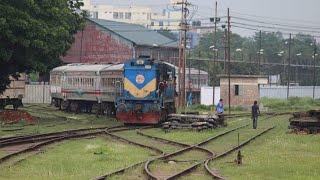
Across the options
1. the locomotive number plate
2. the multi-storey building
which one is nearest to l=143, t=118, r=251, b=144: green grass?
the locomotive number plate

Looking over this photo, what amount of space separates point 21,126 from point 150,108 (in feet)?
22.2

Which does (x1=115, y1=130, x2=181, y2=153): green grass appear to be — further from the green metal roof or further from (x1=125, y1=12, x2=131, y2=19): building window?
(x1=125, y1=12, x2=131, y2=19): building window

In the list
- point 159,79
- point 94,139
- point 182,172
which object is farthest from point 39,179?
point 159,79

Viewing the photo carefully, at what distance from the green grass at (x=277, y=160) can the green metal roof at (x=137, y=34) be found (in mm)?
58216

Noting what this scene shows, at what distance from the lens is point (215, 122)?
98.0ft

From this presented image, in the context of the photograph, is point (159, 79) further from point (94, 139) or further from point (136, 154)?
point (136, 154)

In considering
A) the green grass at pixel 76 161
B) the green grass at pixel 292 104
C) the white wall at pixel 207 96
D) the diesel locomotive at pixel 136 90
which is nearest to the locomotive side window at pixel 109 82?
the diesel locomotive at pixel 136 90

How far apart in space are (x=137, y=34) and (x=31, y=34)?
56.4 metres

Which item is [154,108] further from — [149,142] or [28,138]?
[28,138]

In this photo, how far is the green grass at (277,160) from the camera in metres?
14.3

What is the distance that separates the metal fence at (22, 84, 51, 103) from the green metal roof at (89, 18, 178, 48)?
17397 mm

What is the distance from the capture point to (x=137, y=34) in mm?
86500

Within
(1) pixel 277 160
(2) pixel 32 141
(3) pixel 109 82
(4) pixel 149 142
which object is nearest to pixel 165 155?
(1) pixel 277 160

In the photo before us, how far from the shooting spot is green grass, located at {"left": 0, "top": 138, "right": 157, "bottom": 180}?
13867 millimetres
